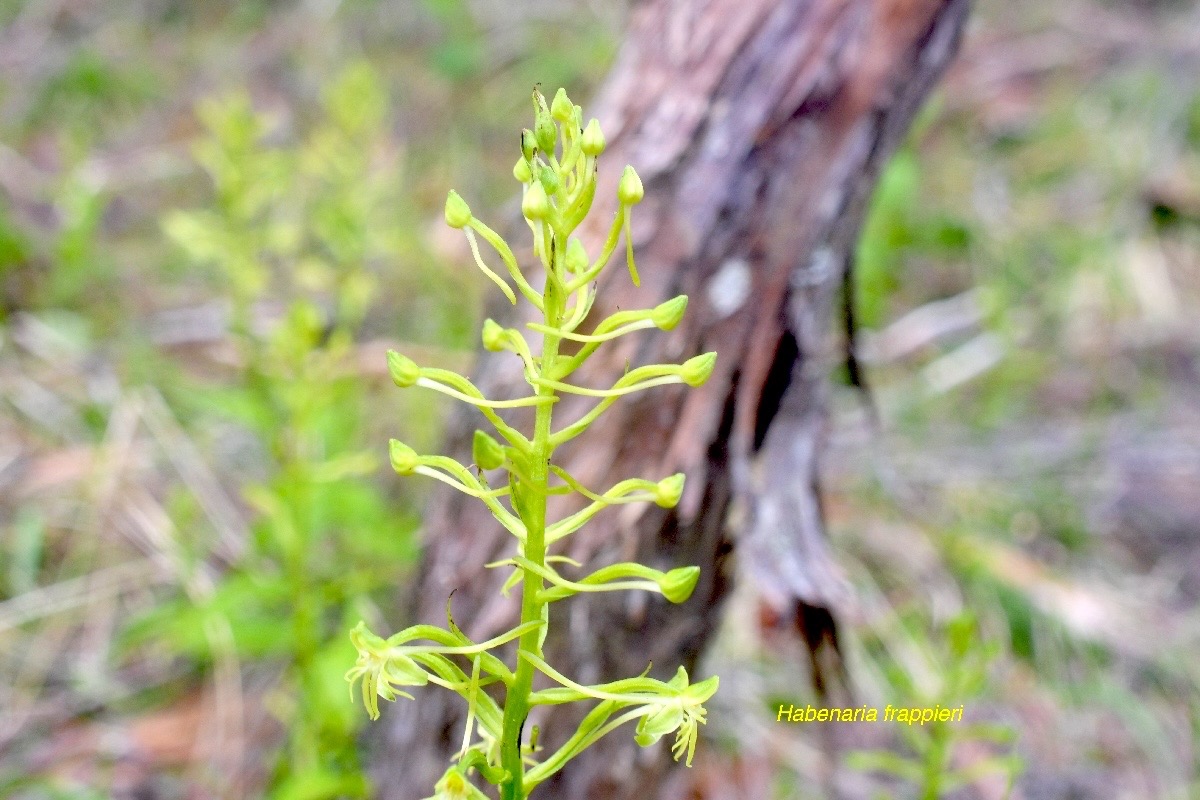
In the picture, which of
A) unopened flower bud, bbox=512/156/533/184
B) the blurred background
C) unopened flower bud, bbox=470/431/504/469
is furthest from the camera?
the blurred background

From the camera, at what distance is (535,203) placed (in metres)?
0.87

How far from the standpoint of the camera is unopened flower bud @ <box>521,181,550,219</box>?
0.87 m

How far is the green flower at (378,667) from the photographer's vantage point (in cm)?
98

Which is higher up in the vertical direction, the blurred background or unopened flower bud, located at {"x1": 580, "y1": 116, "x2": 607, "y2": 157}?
unopened flower bud, located at {"x1": 580, "y1": 116, "x2": 607, "y2": 157}

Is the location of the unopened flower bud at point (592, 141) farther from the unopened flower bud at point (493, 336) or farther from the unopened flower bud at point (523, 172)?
the unopened flower bud at point (493, 336)

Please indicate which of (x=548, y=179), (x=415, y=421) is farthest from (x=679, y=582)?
(x=415, y=421)

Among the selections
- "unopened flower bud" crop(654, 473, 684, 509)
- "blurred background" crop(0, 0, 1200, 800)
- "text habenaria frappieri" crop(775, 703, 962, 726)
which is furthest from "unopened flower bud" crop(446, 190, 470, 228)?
"text habenaria frappieri" crop(775, 703, 962, 726)

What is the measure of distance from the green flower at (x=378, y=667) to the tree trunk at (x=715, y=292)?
0.67 meters

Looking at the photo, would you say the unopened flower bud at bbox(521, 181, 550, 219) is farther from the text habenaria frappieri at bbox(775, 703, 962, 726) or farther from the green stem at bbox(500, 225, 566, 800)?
the text habenaria frappieri at bbox(775, 703, 962, 726)

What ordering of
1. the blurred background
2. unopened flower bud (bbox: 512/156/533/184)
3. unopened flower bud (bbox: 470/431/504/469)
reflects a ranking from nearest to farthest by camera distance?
unopened flower bud (bbox: 470/431/504/469), unopened flower bud (bbox: 512/156/533/184), the blurred background

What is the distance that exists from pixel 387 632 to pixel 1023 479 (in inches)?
91.7

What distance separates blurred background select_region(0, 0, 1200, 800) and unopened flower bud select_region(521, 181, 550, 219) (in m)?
1.01

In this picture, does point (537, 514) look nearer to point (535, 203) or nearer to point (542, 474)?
point (542, 474)

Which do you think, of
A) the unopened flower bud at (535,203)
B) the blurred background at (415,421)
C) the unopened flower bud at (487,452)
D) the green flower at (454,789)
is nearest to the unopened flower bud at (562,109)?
the unopened flower bud at (535,203)
